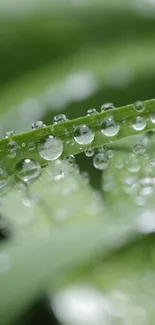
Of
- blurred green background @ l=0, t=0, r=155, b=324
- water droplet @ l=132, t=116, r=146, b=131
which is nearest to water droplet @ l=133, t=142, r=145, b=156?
water droplet @ l=132, t=116, r=146, b=131

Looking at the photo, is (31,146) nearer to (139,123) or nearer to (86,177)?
(139,123)

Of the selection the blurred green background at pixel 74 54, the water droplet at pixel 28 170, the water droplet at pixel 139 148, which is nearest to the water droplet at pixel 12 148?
the water droplet at pixel 28 170

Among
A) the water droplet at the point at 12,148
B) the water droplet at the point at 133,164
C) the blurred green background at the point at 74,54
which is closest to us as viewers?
the water droplet at the point at 12,148

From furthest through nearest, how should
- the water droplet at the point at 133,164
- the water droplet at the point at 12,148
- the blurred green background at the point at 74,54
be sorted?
1. the blurred green background at the point at 74,54
2. the water droplet at the point at 133,164
3. the water droplet at the point at 12,148

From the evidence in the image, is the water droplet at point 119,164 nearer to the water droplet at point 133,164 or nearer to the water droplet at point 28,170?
the water droplet at point 133,164

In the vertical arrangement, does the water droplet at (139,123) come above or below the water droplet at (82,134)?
above

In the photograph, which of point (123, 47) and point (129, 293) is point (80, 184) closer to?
point (129, 293)

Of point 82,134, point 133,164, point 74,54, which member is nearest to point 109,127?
point 82,134
